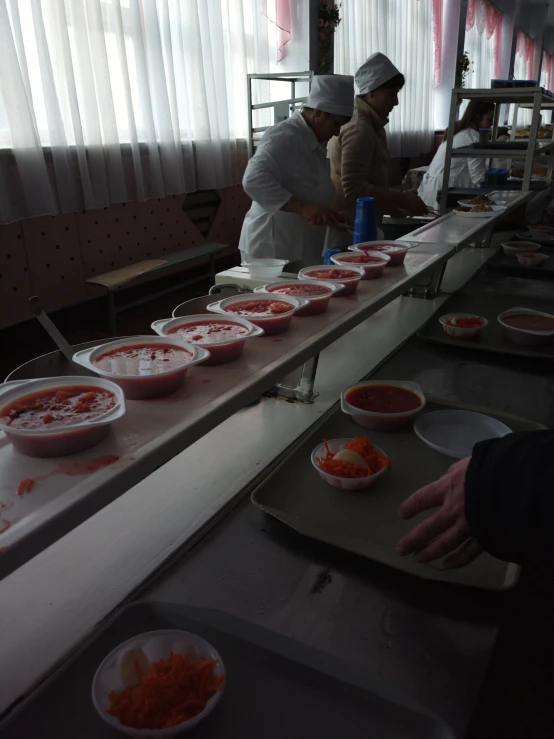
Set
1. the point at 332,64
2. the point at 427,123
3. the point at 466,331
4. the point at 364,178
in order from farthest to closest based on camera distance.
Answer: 1. the point at 427,123
2. the point at 332,64
3. the point at 364,178
4. the point at 466,331

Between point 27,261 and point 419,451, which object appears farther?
point 27,261

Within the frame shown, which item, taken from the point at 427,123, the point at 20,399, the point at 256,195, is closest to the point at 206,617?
the point at 20,399

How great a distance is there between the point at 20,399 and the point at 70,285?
3.62 m

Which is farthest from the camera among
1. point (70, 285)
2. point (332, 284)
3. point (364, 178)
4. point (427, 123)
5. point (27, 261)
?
point (427, 123)

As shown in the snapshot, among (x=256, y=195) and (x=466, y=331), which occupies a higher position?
(x=256, y=195)

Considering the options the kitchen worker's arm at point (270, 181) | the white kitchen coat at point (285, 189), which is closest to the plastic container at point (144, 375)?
the white kitchen coat at point (285, 189)

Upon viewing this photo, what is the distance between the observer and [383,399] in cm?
131

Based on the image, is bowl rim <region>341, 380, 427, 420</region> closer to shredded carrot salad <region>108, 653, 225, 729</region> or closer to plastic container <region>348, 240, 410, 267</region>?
plastic container <region>348, 240, 410, 267</region>

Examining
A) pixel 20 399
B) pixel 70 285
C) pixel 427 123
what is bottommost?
pixel 70 285

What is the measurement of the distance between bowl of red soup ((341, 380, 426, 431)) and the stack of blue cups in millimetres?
796

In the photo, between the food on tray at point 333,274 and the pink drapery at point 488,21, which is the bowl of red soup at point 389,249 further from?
the pink drapery at point 488,21

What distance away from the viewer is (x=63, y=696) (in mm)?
678

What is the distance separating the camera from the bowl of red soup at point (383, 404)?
1.22m

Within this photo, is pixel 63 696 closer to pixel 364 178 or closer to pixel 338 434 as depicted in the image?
pixel 338 434
